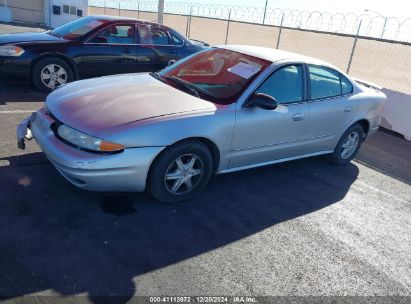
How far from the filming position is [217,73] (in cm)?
451

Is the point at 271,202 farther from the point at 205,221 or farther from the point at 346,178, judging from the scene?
the point at 346,178

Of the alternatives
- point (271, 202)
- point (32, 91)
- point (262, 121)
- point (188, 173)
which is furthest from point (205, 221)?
point (32, 91)

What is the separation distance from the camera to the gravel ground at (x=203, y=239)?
9.10 ft

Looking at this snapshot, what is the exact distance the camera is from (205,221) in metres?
3.63

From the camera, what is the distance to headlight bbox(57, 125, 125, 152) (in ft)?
10.8

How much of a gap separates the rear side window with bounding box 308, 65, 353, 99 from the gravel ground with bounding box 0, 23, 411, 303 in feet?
3.80

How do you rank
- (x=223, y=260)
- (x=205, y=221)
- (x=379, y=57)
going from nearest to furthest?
(x=223, y=260)
(x=205, y=221)
(x=379, y=57)

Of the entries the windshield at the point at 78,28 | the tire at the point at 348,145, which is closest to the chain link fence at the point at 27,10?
the windshield at the point at 78,28

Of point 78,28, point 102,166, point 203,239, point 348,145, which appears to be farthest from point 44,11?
point 203,239

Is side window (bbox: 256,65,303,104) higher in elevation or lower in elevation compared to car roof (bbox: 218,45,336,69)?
lower

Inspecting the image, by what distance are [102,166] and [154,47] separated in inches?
200

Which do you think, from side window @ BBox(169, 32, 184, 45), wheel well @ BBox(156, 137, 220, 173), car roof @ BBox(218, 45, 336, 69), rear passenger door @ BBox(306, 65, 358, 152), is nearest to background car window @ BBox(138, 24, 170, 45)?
side window @ BBox(169, 32, 184, 45)

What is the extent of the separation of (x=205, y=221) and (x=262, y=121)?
1.29m

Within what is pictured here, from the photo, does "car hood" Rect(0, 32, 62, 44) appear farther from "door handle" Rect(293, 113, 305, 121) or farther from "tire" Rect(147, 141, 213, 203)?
"door handle" Rect(293, 113, 305, 121)
